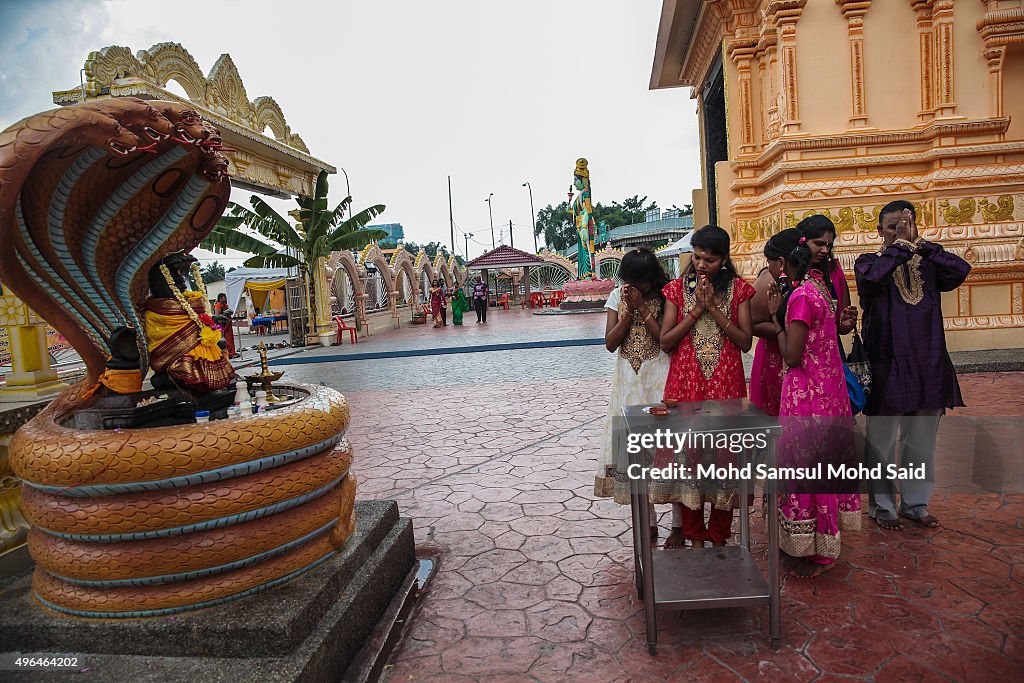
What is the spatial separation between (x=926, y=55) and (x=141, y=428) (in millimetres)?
9420

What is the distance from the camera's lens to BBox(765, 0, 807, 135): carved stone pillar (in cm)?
827

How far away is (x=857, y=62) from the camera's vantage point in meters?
8.20

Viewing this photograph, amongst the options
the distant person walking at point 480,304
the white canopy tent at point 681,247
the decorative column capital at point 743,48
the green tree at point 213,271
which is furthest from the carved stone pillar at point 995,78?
the green tree at point 213,271

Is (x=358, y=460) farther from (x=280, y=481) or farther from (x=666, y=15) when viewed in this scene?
(x=666, y=15)

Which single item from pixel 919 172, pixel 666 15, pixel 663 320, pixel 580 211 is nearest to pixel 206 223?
pixel 663 320

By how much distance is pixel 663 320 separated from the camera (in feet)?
10.1

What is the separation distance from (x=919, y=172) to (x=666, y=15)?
216 inches

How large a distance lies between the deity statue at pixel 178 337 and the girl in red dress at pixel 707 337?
1.99 metres

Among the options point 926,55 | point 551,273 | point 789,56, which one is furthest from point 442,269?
point 926,55

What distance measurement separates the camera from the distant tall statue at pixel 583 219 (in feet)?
85.9

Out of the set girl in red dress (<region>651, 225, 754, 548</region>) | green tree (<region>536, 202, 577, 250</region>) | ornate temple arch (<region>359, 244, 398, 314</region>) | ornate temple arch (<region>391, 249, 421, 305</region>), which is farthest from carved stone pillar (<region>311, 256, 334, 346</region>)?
green tree (<region>536, 202, 577, 250</region>)

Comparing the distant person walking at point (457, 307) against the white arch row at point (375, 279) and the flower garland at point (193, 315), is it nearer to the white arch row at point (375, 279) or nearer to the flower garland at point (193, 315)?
the white arch row at point (375, 279)

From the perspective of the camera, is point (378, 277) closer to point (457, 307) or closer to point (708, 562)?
point (457, 307)

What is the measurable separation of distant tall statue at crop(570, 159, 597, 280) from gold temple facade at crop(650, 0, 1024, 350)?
17184 mm
